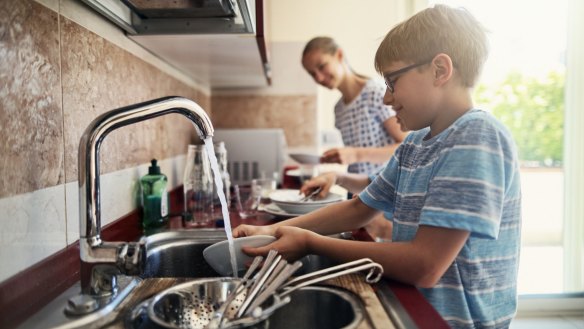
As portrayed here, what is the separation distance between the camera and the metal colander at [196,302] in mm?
658

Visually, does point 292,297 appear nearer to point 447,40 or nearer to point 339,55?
point 447,40

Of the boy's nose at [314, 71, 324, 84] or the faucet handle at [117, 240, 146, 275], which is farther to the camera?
the boy's nose at [314, 71, 324, 84]

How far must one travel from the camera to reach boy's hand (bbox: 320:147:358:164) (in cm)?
192

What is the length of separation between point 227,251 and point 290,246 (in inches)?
5.0

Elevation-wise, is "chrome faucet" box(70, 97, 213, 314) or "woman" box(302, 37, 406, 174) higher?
"woman" box(302, 37, 406, 174)

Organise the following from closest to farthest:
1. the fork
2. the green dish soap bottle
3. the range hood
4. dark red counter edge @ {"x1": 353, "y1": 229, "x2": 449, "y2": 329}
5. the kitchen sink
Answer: dark red counter edge @ {"x1": 353, "y1": 229, "x2": 449, "y2": 329} < the range hood < the kitchen sink < the green dish soap bottle < the fork

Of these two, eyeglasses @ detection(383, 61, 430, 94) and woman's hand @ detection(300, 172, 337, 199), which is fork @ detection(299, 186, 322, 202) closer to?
woman's hand @ detection(300, 172, 337, 199)

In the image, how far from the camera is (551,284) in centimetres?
279

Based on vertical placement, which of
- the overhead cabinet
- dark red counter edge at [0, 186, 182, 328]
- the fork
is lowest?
dark red counter edge at [0, 186, 182, 328]

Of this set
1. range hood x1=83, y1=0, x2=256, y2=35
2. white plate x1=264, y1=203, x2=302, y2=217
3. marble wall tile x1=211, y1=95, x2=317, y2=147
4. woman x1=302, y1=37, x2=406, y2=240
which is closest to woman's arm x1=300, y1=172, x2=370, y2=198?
white plate x1=264, y1=203, x2=302, y2=217

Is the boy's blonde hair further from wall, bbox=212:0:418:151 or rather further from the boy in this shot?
wall, bbox=212:0:418:151

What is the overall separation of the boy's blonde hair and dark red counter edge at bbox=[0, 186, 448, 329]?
458mm

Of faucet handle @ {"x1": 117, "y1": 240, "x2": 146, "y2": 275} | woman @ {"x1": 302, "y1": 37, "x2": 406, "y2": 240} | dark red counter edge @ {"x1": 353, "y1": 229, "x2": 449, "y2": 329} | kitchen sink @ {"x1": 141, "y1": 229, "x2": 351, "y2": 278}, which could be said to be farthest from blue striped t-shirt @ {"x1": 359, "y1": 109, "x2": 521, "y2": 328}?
woman @ {"x1": 302, "y1": 37, "x2": 406, "y2": 240}

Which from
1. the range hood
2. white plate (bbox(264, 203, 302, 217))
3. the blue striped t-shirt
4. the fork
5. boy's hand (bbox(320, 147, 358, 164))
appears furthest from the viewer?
boy's hand (bbox(320, 147, 358, 164))
